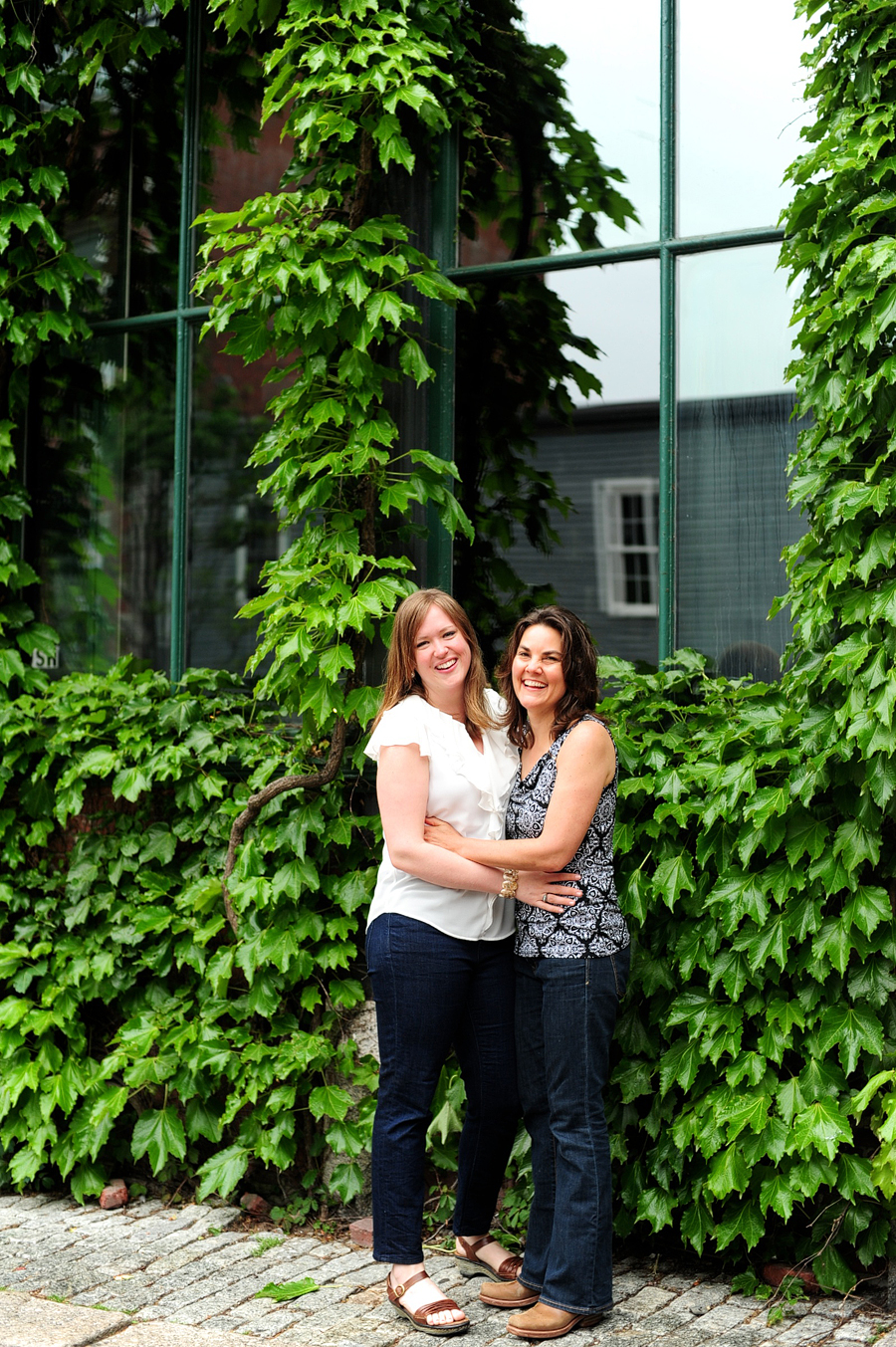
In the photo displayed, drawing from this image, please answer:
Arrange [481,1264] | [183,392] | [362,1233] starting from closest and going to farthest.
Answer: [481,1264] → [362,1233] → [183,392]

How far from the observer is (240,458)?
23.0ft

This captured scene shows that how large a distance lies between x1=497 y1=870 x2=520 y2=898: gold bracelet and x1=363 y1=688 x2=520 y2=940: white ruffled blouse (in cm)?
10

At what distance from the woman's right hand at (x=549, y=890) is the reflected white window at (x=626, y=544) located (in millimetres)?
2031

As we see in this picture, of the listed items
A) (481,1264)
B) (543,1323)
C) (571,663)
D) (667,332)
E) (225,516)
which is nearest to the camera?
(543,1323)

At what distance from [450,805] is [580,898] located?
1.47ft

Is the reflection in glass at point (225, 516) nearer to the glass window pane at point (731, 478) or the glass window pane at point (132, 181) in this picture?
the glass window pane at point (132, 181)

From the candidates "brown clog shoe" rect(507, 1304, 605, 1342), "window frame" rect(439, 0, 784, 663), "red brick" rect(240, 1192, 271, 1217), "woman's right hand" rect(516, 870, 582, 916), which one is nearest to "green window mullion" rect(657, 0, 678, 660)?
"window frame" rect(439, 0, 784, 663)

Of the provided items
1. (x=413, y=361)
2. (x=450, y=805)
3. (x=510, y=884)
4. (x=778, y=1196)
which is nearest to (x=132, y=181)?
(x=413, y=361)

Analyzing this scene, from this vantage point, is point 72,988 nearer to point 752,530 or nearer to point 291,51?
point 752,530

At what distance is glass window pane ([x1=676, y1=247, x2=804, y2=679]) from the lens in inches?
178

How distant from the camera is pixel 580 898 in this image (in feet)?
12.0

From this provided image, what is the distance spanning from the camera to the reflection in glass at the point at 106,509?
19.8 ft

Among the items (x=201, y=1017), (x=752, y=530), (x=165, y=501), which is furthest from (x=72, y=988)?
(x=752, y=530)

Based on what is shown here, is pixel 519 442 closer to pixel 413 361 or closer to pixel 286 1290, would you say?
pixel 413 361
